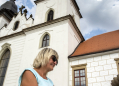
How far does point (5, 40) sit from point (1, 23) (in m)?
5.70

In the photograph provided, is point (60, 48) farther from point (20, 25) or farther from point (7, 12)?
point (7, 12)

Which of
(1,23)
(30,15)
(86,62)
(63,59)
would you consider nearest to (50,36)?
(63,59)

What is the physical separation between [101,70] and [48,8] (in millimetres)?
9522

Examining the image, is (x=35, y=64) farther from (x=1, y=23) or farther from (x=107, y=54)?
(x=1, y=23)

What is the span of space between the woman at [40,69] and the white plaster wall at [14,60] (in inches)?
417

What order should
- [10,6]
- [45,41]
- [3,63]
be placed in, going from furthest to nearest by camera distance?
[10,6]
[3,63]
[45,41]

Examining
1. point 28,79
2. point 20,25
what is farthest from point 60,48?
point 28,79

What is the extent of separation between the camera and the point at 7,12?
21750 mm

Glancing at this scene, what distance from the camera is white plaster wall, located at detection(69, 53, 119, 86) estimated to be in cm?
852

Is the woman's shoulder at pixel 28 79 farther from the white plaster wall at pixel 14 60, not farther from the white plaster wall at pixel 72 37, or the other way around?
the white plaster wall at pixel 14 60

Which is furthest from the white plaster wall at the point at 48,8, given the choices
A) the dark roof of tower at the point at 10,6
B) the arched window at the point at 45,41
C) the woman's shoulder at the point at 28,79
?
the woman's shoulder at the point at 28,79

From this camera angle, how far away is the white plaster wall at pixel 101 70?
336 inches

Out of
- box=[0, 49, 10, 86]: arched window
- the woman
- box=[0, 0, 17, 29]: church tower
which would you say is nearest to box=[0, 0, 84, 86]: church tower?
box=[0, 49, 10, 86]: arched window

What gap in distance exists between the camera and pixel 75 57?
1022 centimetres
